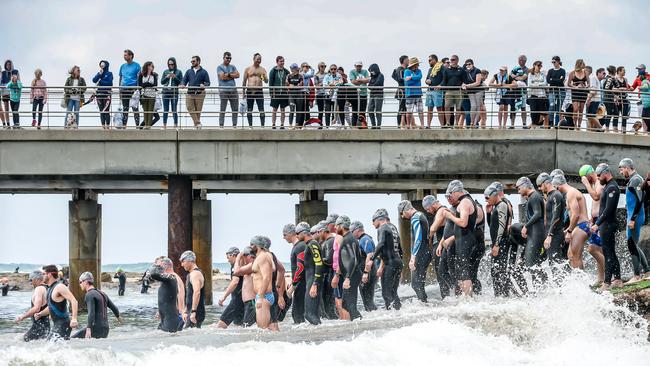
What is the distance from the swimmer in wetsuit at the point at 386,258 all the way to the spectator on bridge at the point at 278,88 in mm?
7608

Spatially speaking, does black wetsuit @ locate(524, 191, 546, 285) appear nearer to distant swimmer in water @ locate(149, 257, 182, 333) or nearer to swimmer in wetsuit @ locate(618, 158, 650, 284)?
swimmer in wetsuit @ locate(618, 158, 650, 284)

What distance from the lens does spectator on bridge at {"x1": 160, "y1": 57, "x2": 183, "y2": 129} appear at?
30516 millimetres

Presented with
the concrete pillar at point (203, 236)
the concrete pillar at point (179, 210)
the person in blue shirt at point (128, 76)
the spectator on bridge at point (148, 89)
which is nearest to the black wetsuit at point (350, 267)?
the concrete pillar at point (179, 210)

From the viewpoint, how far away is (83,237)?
32969mm

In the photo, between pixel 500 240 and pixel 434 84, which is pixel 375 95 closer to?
pixel 434 84

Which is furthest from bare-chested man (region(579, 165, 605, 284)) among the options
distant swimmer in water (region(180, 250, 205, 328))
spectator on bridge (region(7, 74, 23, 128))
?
spectator on bridge (region(7, 74, 23, 128))

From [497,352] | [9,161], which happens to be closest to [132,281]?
[9,161]

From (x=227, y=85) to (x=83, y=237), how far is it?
17.4 feet

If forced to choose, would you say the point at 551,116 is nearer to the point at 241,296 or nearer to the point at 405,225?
the point at 405,225

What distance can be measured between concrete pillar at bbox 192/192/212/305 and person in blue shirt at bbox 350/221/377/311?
29.7ft

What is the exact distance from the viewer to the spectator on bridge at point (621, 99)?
31.1 metres

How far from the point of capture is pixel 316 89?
30.4m

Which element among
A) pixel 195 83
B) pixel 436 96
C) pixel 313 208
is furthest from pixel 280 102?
pixel 313 208

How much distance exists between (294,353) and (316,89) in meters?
14.0
